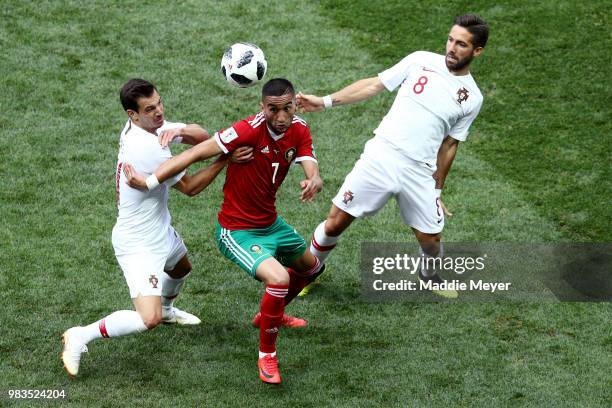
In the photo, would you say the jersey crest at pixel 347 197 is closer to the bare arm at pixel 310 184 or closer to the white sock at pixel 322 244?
the white sock at pixel 322 244

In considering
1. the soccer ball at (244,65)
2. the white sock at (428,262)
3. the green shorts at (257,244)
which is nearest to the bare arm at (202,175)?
the green shorts at (257,244)

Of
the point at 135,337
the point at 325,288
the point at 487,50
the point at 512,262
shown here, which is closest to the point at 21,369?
the point at 135,337

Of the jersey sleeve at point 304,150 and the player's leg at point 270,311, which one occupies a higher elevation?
the jersey sleeve at point 304,150

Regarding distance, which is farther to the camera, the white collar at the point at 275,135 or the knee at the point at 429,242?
the knee at the point at 429,242

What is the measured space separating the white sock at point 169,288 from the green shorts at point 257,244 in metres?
0.66

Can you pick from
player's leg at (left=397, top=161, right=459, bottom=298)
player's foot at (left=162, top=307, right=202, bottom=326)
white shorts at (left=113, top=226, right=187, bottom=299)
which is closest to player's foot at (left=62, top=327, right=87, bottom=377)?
white shorts at (left=113, top=226, right=187, bottom=299)

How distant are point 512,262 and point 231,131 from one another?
3490mm

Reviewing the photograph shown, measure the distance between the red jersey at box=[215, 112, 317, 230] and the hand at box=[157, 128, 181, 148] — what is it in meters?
0.30

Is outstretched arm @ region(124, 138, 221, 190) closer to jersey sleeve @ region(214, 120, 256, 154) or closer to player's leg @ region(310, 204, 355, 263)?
jersey sleeve @ region(214, 120, 256, 154)

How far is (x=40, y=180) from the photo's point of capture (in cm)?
1074

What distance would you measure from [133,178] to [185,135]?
51cm

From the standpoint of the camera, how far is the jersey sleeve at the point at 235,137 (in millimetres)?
7684

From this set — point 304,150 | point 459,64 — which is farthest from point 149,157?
point 459,64

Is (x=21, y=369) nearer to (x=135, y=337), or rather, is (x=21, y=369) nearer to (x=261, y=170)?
(x=135, y=337)
